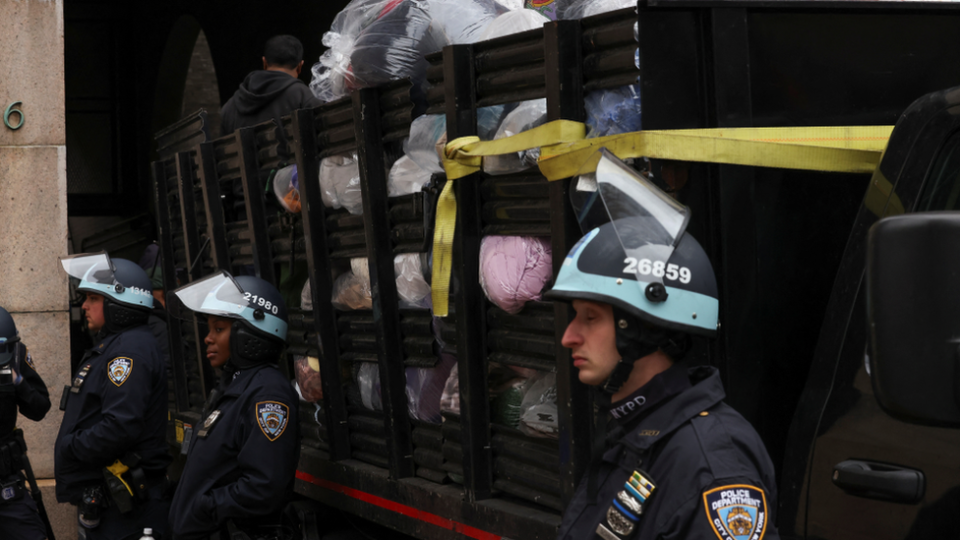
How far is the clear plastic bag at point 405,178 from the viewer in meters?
3.58

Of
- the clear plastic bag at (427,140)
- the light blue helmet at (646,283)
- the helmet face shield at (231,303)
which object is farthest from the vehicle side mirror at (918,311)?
the helmet face shield at (231,303)

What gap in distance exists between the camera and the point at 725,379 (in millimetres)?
2508

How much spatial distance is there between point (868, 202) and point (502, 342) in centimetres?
119

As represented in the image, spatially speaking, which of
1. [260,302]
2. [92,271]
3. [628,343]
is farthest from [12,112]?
[628,343]

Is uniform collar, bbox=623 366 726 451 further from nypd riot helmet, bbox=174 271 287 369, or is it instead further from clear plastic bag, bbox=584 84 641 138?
nypd riot helmet, bbox=174 271 287 369

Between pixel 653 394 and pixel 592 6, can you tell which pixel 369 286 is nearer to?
pixel 592 6

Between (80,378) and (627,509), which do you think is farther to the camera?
(80,378)

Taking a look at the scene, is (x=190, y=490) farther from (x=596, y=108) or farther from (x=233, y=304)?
(x=596, y=108)

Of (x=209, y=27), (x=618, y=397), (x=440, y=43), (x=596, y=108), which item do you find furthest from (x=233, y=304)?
(x=209, y=27)

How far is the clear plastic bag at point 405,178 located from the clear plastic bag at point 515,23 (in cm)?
52

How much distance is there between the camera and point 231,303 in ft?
14.6

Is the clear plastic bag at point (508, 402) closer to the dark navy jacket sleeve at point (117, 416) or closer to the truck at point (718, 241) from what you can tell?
the truck at point (718, 241)

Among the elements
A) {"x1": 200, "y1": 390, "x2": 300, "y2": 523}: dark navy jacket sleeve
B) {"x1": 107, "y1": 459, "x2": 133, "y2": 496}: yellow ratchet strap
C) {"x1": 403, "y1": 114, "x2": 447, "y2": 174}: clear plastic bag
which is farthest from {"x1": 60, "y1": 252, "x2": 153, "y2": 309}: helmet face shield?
{"x1": 403, "y1": 114, "x2": 447, "y2": 174}: clear plastic bag

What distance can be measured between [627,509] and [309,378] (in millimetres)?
2784
